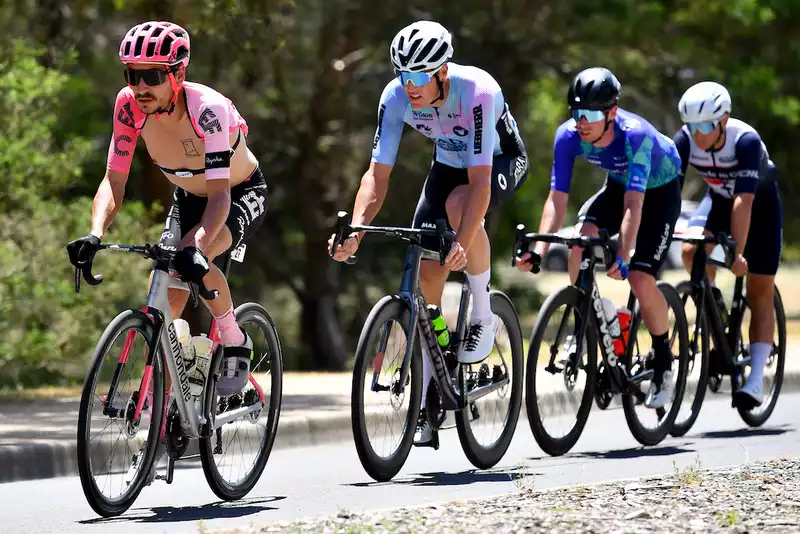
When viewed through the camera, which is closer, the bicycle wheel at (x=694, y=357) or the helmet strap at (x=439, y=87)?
the helmet strap at (x=439, y=87)

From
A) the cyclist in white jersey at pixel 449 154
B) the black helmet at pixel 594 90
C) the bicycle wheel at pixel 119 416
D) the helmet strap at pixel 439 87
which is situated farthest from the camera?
the black helmet at pixel 594 90

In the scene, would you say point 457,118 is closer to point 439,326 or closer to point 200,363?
point 439,326

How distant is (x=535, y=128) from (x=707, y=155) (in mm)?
25597

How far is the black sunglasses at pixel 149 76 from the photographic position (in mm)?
7410

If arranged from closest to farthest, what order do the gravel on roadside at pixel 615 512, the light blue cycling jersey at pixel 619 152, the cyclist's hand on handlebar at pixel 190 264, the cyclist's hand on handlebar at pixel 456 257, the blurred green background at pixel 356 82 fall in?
the gravel on roadside at pixel 615 512 → the cyclist's hand on handlebar at pixel 190 264 → the cyclist's hand on handlebar at pixel 456 257 → the light blue cycling jersey at pixel 619 152 → the blurred green background at pixel 356 82

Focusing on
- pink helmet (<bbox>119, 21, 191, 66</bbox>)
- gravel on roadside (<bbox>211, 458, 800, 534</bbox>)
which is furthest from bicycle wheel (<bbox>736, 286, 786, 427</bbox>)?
pink helmet (<bbox>119, 21, 191, 66</bbox>)

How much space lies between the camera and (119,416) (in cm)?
712

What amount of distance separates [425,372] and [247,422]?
0.97 metres

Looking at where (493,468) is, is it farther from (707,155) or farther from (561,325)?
(707,155)

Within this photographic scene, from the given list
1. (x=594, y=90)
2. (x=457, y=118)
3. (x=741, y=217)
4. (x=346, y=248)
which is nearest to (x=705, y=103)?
(x=741, y=217)

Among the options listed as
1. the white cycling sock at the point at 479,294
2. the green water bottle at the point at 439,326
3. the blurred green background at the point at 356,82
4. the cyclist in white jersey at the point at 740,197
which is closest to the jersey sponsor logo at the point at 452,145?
the white cycling sock at the point at 479,294

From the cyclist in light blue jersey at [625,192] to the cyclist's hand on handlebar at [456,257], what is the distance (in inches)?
45.6

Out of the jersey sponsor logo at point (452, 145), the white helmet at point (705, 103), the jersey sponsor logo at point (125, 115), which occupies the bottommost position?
the jersey sponsor logo at point (125, 115)

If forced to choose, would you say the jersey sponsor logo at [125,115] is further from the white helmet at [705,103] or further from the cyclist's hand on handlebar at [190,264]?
the white helmet at [705,103]
